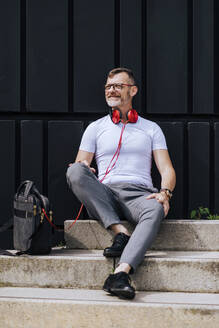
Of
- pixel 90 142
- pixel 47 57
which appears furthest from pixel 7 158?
pixel 47 57

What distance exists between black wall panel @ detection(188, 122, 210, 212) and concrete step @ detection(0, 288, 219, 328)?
4.95 ft

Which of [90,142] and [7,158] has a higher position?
[90,142]

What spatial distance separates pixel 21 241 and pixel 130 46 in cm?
221

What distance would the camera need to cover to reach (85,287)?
3.05m

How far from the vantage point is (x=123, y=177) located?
3549 millimetres

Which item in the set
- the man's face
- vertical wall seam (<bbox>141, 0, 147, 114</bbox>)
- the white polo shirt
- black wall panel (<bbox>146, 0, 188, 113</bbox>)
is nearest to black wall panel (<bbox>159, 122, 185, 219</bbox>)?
black wall panel (<bbox>146, 0, 188, 113</bbox>)

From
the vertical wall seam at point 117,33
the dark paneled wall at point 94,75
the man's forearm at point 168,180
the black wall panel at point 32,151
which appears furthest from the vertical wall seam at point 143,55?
the black wall panel at point 32,151

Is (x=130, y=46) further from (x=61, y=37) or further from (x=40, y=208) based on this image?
(x=40, y=208)

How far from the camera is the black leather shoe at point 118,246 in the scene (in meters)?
2.98

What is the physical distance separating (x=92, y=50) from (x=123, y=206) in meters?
1.71

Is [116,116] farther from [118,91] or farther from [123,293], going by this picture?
[123,293]

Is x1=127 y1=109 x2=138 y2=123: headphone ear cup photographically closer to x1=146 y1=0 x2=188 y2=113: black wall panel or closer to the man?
the man

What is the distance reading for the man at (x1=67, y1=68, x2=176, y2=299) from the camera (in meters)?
2.98

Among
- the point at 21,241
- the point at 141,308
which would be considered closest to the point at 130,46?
the point at 21,241
